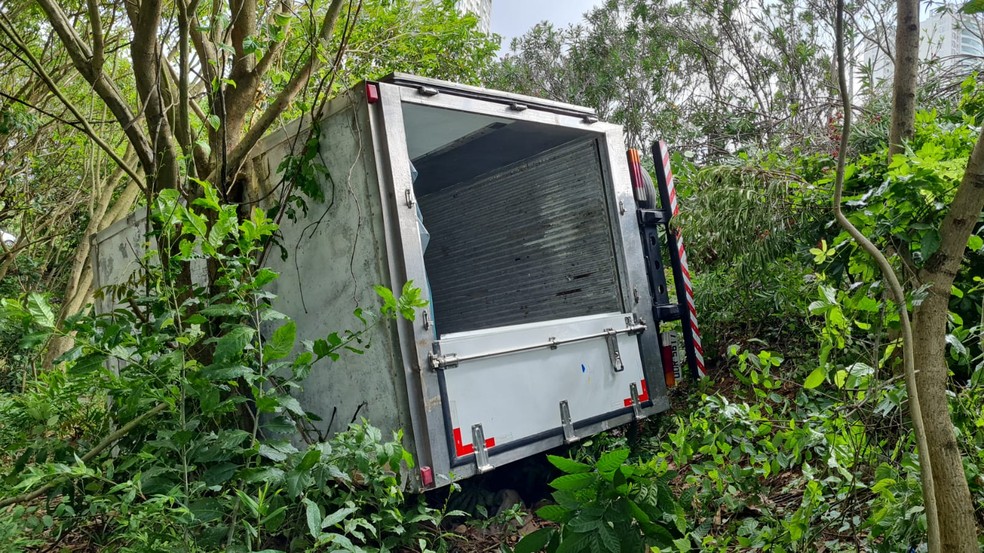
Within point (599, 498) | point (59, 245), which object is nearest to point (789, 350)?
point (599, 498)

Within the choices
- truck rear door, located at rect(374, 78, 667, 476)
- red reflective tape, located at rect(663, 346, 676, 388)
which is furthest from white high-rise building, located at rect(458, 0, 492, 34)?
red reflective tape, located at rect(663, 346, 676, 388)

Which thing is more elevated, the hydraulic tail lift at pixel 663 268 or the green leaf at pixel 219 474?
the hydraulic tail lift at pixel 663 268

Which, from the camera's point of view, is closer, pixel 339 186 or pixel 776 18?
pixel 339 186

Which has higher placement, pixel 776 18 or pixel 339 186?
pixel 776 18

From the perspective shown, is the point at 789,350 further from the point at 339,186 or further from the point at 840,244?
the point at 339,186

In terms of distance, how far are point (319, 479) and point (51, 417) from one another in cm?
216

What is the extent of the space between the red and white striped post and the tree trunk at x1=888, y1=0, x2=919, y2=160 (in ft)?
6.44

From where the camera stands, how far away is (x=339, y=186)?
4059mm

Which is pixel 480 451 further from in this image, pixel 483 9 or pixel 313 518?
pixel 483 9

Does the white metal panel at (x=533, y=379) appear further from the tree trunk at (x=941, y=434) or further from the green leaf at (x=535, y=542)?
the tree trunk at (x=941, y=434)

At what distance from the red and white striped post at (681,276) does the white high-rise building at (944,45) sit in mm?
3187

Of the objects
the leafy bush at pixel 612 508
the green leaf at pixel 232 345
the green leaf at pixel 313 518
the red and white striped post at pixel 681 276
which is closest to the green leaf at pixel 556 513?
the leafy bush at pixel 612 508

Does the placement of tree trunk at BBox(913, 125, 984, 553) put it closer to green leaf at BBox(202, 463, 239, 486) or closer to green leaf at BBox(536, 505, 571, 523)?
green leaf at BBox(536, 505, 571, 523)

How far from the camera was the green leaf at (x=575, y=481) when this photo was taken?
305 cm
